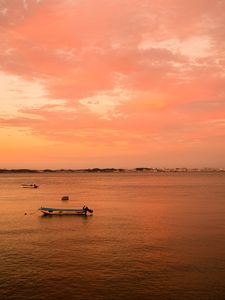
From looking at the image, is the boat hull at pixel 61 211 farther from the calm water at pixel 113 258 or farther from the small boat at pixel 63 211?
the calm water at pixel 113 258

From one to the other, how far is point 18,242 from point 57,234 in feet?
27.3

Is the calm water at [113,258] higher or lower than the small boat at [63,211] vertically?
lower

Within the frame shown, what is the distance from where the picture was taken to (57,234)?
2175 inches

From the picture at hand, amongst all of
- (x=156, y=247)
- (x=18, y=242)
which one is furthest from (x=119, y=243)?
(x=18, y=242)

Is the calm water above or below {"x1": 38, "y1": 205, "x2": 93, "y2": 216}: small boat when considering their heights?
below

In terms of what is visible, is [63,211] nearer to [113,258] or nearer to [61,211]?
[61,211]

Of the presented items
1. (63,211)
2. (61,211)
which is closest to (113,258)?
(61,211)

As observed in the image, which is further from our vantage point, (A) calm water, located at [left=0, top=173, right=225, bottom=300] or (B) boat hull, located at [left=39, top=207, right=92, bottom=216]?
(B) boat hull, located at [left=39, top=207, right=92, bottom=216]

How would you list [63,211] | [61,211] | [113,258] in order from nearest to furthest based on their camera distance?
[113,258]
[61,211]
[63,211]

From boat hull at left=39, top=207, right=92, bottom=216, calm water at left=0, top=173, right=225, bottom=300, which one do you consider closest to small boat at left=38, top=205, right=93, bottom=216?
boat hull at left=39, top=207, right=92, bottom=216

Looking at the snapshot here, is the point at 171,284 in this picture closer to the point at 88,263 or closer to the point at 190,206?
the point at 88,263

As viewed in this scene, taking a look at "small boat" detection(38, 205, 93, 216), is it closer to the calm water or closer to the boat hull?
the boat hull

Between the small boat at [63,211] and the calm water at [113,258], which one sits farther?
the small boat at [63,211]

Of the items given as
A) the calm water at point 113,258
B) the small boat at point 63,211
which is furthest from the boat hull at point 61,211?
the calm water at point 113,258
